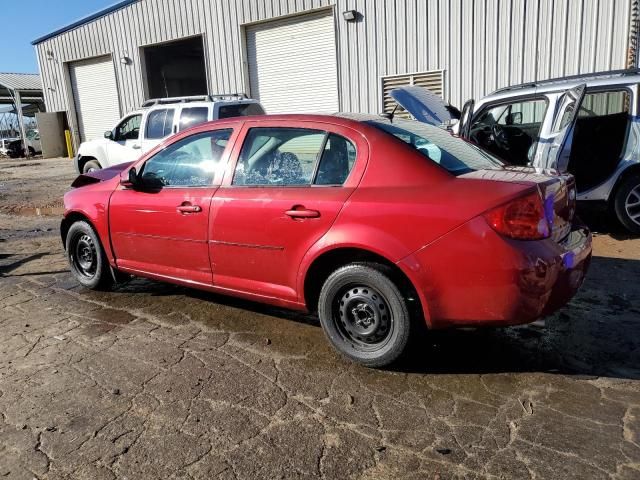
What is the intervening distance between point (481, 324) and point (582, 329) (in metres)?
1.36

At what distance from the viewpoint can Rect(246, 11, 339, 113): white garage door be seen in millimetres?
13789

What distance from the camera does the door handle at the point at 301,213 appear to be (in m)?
3.47

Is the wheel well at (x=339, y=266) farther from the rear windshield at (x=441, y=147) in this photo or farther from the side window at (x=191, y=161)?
the side window at (x=191, y=161)

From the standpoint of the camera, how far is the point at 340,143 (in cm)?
358

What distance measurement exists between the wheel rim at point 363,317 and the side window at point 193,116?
273 inches

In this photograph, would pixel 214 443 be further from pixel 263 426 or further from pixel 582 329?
pixel 582 329

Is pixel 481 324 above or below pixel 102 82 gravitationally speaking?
below

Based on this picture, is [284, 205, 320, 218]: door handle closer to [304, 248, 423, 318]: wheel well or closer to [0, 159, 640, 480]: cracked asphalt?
[304, 248, 423, 318]: wheel well

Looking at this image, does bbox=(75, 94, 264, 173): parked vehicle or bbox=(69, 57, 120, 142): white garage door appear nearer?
bbox=(75, 94, 264, 173): parked vehicle

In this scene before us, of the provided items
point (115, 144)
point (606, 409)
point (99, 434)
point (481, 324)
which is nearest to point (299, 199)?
point (481, 324)

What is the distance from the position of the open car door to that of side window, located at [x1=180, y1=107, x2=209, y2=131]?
6.02m

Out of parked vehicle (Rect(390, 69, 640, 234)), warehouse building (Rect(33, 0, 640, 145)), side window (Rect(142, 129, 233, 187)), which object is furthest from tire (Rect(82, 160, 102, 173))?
side window (Rect(142, 129, 233, 187))

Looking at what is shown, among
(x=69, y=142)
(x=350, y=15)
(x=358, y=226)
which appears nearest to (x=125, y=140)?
(x=350, y=15)

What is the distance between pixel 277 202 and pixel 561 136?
3.11 metres
